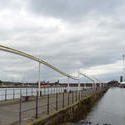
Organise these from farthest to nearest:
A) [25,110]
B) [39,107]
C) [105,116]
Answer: [105,116] → [39,107] → [25,110]

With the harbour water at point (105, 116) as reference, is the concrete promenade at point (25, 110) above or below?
above

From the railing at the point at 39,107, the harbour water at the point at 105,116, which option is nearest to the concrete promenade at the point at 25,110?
the railing at the point at 39,107

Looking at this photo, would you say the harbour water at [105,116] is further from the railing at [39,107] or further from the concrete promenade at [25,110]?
the concrete promenade at [25,110]

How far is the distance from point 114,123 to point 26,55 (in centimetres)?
967

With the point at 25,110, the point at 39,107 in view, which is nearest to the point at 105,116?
the point at 39,107

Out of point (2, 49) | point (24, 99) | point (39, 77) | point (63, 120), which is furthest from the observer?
point (39, 77)

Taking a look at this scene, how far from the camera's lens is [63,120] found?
38.2ft

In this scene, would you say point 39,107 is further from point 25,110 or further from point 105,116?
point 105,116

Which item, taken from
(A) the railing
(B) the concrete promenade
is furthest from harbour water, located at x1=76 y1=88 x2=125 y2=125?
(B) the concrete promenade

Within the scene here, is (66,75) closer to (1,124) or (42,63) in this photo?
(42,63)

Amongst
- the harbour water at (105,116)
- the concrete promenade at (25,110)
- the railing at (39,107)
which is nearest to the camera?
the concrete promenade at (25,110)

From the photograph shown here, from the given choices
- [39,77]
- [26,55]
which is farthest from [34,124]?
[39,77]

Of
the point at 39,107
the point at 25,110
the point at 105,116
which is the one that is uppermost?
the point at 25,110

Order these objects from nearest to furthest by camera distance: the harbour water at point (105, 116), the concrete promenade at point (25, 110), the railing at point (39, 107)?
the concrete promenade at point (25, 110)
the railing at point (39, 107)
the harbour water at point (105, 116)
